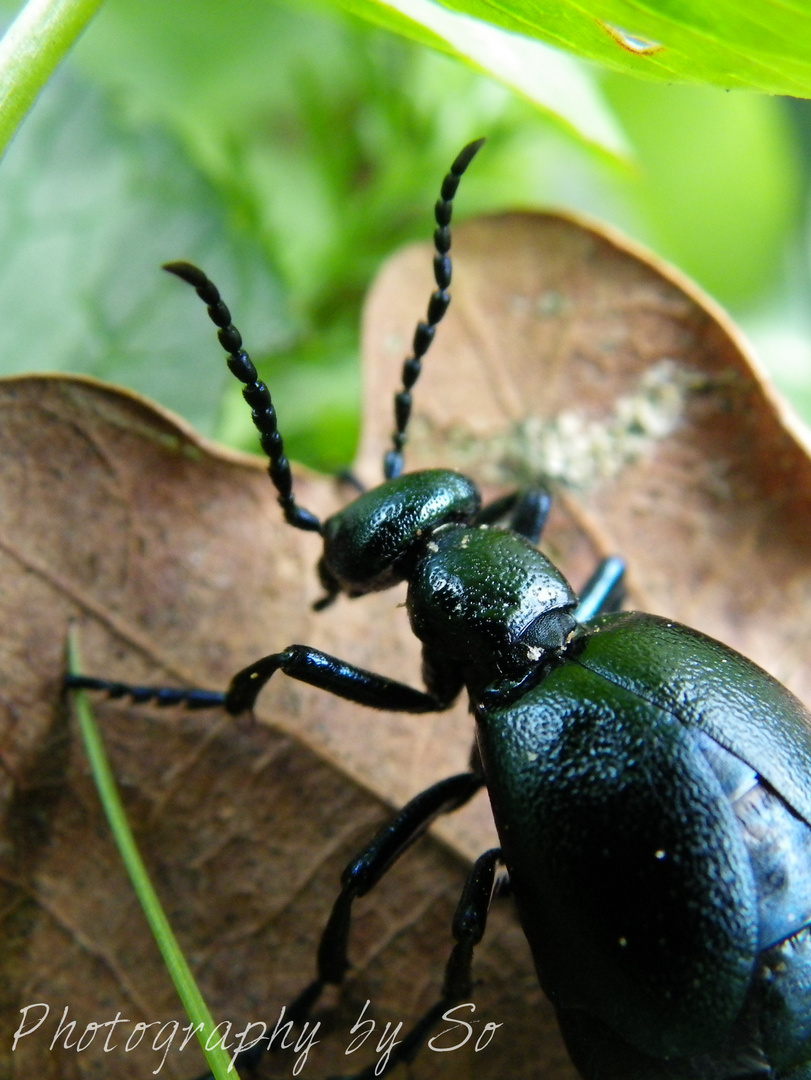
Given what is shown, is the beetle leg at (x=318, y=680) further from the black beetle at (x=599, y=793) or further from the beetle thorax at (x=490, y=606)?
the beetle thorax at (x=490, y=606)

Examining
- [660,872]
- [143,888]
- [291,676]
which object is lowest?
[143,888]

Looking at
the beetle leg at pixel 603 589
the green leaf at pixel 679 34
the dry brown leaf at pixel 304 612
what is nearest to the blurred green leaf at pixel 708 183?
the dry brown leaf at pixel 304 612

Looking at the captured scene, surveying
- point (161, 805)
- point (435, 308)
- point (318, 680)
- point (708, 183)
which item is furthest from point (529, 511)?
point (708, 183)

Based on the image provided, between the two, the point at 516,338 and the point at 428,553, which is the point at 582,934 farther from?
the point at 516,338

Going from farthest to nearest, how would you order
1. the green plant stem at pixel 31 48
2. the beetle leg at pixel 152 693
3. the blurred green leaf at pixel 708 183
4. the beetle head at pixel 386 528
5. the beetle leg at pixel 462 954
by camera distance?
the blurred green leaf at pixel 708 183 → the beetle head at pixel 386 528 → the beetle leg at pixel 152 693 → the beetle leg at pixel 462 954 → the green plant stem at pixel 31 48

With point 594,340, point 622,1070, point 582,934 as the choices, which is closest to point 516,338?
point 594,340

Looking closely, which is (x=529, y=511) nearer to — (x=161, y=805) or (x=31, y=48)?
(x=161, y=805)

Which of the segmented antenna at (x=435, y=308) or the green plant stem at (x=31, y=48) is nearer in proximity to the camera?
the green plant stem at (x=31, y=48)
